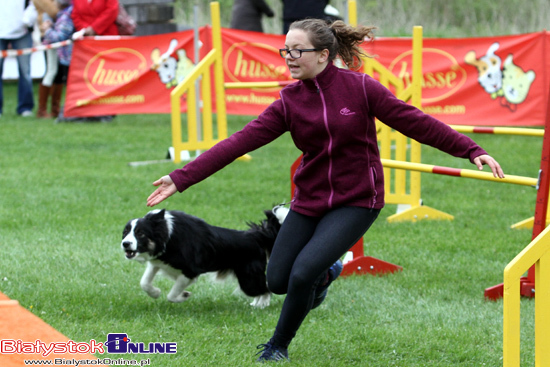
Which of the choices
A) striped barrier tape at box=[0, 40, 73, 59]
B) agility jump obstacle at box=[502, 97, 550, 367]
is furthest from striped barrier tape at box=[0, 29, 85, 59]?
agility jump obstacle at box=[502, 97, 550, 367]

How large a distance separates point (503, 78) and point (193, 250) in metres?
8.34

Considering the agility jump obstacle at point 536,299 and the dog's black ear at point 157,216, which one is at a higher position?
the agility jump obstacle at point 536,299

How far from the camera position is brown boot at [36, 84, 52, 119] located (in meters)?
13.8

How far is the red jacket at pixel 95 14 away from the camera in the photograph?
1347cm

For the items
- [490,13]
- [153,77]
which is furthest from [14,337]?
[490,13]

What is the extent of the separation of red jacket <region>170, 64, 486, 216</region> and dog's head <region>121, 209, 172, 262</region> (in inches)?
46.2

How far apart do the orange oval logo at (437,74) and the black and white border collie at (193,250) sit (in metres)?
7.58

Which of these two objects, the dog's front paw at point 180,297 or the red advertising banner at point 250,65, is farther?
the red advertising banner at point 250,65

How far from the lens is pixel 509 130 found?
21.4 ft

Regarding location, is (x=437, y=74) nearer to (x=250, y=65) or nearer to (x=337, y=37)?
(x=250, y=65)

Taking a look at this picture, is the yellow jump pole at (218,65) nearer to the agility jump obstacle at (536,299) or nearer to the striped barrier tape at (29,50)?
the striped barrier tape at (29,50)

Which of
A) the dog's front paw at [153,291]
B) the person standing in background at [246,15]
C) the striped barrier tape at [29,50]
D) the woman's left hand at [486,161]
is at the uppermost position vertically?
the woman's left hand at [486,161]

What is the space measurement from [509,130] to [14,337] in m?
4.59

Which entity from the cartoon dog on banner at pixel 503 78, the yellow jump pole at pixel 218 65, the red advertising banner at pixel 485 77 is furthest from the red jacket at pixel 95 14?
the cartoon dog on banner at pixel 503 78
